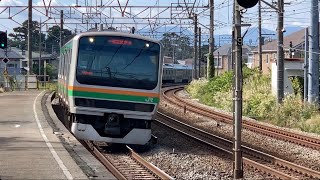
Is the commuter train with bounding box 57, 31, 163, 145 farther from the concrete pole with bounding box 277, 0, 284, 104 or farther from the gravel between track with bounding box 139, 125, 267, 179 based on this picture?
the concrete pole with bounding box 277, 0, 284, 104

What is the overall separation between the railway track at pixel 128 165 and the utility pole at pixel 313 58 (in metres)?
11.5

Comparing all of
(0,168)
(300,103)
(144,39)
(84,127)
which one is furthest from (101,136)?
(300,103)

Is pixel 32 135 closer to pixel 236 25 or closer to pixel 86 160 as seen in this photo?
pixel 86 160

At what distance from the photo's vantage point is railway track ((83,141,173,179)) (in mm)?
11847

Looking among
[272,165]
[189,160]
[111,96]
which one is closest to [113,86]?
[111,96]

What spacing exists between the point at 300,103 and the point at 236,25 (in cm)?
1404

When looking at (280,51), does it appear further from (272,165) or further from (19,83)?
(19,83)

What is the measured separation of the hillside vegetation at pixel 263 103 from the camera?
23344 mm

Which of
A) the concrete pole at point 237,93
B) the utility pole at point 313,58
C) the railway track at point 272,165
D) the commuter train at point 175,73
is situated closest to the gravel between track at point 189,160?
the railway track at point 272,165

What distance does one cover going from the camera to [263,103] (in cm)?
2708

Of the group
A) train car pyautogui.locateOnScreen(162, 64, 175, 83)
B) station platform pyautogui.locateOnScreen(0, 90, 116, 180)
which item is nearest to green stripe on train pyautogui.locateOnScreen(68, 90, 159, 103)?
station platform pyautogui.locateOnScreen(0, 90, 116, 180)

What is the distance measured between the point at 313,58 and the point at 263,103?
340 cm

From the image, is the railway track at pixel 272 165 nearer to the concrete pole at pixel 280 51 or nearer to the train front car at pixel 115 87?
the train front car at pixel 115 87

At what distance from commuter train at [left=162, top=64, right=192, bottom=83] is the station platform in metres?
54.6
